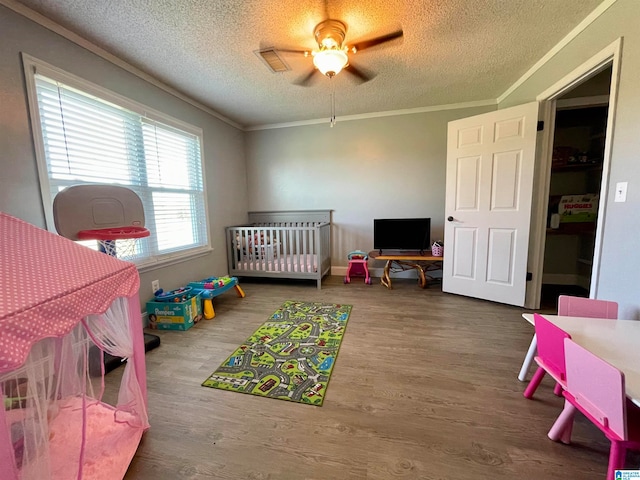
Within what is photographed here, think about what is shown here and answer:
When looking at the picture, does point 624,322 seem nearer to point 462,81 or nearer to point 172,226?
point 462,81

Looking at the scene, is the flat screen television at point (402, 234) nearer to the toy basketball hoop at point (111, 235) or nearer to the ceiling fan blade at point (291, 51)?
the ceiling fan blade at point (291, 51)

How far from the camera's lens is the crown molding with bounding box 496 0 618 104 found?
1645 mm

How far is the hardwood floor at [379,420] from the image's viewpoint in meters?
1.08

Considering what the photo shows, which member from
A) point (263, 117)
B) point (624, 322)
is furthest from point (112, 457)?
point (263, 117)

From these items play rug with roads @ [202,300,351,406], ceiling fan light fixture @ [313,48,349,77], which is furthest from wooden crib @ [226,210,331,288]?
ceiling fan light fixture @ [313,48,349,77]

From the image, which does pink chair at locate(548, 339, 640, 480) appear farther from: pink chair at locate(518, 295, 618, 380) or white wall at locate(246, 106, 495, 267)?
white wall at locate(246, 106, 495, 267)

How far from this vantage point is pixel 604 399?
86 cm

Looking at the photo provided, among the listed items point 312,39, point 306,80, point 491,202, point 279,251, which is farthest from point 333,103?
point 491,202

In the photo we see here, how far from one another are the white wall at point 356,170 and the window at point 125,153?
3.98ft

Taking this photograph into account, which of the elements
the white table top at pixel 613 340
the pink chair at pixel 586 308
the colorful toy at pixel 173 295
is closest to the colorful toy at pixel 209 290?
the colorful toy at pixel 173 295

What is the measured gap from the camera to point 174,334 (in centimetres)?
227

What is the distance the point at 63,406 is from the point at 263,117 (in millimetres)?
3565

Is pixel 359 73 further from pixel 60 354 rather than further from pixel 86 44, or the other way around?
pixel 60 354

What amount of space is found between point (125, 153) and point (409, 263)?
11.5 ft
